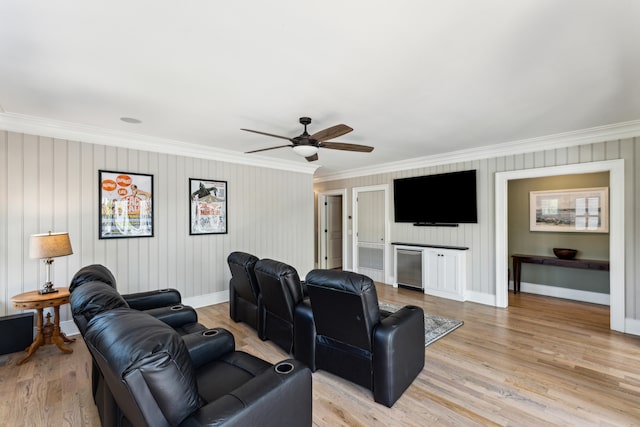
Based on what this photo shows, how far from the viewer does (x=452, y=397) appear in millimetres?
2383

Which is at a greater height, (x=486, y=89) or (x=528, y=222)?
(x=486, y=89)

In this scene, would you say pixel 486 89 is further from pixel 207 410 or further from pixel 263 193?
pixel 263 193

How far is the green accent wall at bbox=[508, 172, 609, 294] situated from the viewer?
16.2 feet

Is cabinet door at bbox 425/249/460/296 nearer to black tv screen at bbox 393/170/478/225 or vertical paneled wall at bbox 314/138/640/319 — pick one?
vertical paneled wall at bbox 314/138/640/319

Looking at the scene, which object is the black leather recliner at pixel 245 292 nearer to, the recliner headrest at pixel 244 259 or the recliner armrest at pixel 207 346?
the recliner headrest at pixel 244 259

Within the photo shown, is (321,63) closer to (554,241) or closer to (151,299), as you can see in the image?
(151,299)

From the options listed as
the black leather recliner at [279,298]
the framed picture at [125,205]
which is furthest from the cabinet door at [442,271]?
the framed picture at [125,205]

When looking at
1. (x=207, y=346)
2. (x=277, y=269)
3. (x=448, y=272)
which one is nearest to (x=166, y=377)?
(x=207, y=346)

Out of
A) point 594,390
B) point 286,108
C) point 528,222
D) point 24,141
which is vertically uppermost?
point 286,108

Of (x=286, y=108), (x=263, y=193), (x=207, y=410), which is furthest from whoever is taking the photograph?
(x=263, y=193)

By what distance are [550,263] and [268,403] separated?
5.54 meters

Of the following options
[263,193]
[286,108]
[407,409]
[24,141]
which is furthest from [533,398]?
[24,141]

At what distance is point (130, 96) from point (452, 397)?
12.6 feet

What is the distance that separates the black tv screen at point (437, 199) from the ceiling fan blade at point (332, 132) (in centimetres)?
310
